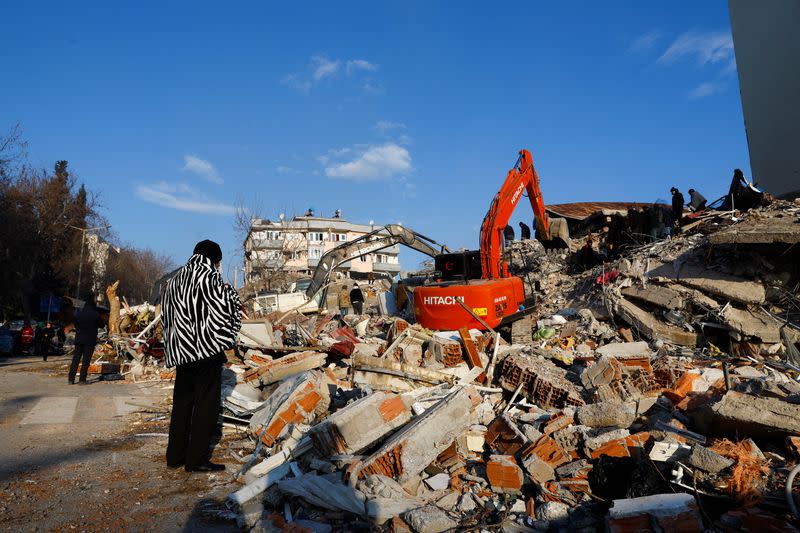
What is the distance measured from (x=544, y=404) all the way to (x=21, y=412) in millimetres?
6448

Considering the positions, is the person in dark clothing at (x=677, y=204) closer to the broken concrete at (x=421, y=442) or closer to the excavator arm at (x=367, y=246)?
the excavator arm at (x=367, y=246)

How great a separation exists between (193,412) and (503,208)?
889 cm

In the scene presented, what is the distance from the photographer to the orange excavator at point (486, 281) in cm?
969

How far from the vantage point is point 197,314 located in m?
4.40

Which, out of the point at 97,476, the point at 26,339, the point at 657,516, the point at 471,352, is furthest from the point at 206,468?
the point at 26,339

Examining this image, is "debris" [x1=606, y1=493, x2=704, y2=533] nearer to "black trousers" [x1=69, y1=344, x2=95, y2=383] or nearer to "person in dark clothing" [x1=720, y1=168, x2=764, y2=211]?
"black trousers" [x1=69, y1=344, x2=95, y2=383]

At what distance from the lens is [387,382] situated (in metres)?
6.26

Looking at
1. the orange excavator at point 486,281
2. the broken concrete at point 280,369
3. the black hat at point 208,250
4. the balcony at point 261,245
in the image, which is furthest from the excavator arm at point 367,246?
the balcony at point 261,245

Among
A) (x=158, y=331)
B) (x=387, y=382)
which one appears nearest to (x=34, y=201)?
(x=158, y=331)

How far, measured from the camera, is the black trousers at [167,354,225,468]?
4246mm

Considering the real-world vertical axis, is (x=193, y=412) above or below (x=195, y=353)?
below

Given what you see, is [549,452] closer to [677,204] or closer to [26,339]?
[677,204]

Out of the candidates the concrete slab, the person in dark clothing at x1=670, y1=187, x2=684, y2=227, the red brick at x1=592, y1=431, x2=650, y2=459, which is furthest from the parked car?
the person in dark clothing at x1=670, y1=187, x2=684, y2=227

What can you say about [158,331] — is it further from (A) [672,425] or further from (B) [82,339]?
(A) [672,425]
